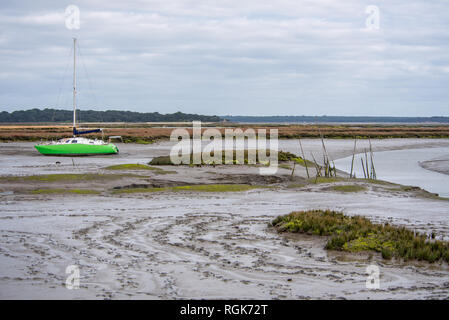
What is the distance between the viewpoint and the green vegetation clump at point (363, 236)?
41.3 feet

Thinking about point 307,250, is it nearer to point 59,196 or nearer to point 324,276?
point 324,276

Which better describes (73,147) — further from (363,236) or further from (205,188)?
(363,236)

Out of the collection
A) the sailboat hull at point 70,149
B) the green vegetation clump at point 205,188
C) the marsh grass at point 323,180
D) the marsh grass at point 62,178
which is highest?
the sailboat hull at point 70,149

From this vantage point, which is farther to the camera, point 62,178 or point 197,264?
point 62,178

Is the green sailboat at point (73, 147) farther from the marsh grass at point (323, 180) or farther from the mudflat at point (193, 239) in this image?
the marsh grass at point (323, 180)

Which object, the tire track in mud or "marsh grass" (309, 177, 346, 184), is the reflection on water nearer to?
"marsh grass" (309, 177, 346, 184)

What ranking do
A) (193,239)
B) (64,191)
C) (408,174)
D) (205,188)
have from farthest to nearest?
(408,174) < (205,188) < (64,191) < (193,239)

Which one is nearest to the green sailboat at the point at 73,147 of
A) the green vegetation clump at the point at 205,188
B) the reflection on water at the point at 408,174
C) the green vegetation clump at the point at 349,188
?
the reflection on water at the point at 408,174

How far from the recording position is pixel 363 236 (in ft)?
46.4

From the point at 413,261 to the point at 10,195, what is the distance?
17286mm

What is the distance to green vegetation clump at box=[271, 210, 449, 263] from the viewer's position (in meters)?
12.6

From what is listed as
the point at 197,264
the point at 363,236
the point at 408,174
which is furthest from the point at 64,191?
the point at 408,174

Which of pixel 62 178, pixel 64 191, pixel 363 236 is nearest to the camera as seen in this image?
pixel 363 236

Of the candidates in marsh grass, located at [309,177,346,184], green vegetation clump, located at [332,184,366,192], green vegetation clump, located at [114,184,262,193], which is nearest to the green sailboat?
green vegetation clump, located at [114,184,262,193]
